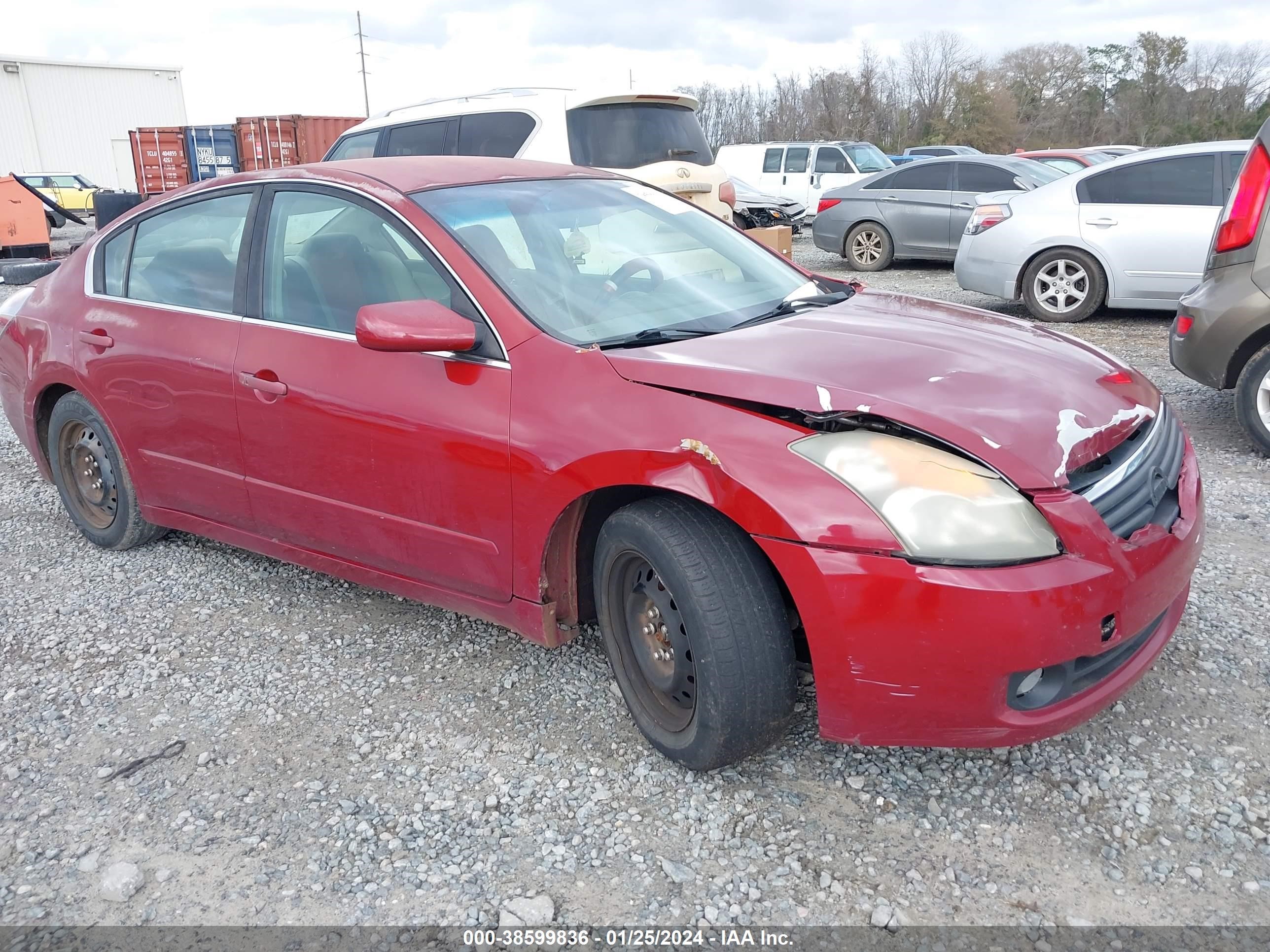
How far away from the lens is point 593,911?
2.16 m

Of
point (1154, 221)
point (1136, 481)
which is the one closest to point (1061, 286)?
point (1154, 221)

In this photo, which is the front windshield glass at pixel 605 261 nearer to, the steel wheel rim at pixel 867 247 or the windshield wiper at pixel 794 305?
the windshield wiper at pixel 794 305

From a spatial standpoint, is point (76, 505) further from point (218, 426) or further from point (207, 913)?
point (207, 913)

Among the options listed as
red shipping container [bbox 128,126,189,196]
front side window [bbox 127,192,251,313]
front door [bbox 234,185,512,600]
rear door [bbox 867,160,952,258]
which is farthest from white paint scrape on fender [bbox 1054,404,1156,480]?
red shipping container [bbox 128,126,189,196]

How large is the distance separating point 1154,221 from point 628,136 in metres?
4.18

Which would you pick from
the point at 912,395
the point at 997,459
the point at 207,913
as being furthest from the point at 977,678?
the point at 207,913

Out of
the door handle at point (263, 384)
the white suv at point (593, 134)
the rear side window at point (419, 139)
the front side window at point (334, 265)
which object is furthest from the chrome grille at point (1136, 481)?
the rear side window at point (419, 139)

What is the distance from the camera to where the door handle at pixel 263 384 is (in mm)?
3184

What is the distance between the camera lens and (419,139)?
9164 mm

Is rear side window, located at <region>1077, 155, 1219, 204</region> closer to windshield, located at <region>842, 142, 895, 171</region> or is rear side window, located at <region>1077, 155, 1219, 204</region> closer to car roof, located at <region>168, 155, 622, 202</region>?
car roof, located at <region>168, 155, 622, 202</region>

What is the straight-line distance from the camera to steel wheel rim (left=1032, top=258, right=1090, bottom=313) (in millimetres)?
8141

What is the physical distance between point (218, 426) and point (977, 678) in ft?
8.53

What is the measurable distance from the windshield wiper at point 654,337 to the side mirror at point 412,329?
37 centimetres

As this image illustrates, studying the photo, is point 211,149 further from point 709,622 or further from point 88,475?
point 709,622
